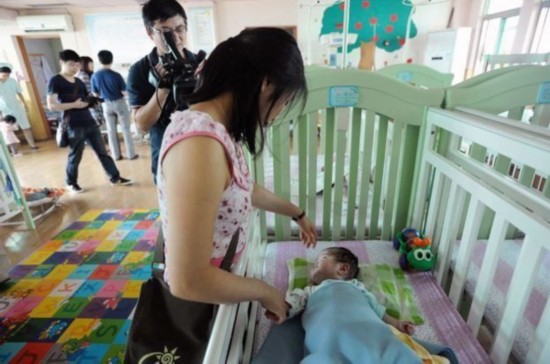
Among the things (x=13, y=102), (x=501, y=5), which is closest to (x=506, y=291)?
(x=501, y=5)

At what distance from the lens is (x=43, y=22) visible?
5.09 meters

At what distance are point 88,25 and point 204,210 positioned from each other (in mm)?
6303

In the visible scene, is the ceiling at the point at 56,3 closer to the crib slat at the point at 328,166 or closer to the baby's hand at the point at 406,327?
the crib slat at the point at 328,166

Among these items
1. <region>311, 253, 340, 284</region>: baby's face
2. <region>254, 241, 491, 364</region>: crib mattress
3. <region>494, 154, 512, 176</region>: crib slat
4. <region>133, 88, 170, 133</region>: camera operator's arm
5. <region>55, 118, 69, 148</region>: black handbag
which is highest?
<region>133, 88, 170, 133</region>: camera operator's arm

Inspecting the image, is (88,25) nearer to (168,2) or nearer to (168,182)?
(168,2)

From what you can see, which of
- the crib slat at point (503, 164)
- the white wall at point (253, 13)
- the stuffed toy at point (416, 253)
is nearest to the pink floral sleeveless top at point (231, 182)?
the stuffed toy at point (416, 253)

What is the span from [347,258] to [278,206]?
0.40 meters

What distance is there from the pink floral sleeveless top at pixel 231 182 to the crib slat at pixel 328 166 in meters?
0.73

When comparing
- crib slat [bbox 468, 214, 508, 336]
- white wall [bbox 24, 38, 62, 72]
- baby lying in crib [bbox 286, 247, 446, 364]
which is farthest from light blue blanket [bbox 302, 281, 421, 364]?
white wall [bbox 24, 38, 62, 72]

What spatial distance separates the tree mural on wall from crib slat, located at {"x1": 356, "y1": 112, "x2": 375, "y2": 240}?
3.99 metres

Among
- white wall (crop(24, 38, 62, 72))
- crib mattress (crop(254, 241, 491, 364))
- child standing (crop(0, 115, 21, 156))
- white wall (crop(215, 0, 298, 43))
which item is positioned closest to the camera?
crib mattress (crop(254, 241, 491, 364))

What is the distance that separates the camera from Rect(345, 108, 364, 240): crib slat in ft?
4.41

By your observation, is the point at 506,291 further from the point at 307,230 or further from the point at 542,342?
the point at 307,230

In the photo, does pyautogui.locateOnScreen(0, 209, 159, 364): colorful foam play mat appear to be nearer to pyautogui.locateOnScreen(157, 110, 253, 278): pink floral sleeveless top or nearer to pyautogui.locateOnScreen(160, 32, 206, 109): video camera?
pyautogui.locateOnScreen(157, 110, 253, 278): pink floral sleeveless top
